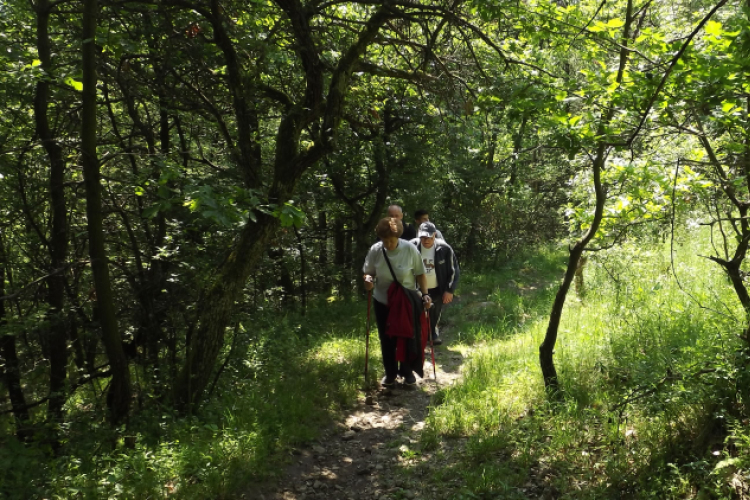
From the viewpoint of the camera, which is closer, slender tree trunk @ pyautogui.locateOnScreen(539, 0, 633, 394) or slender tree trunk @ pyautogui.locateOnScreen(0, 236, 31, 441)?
slender tree trunk @ pyautogui.locateOnScreen(539, 0, 633, 394)

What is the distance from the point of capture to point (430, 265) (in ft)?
23.6

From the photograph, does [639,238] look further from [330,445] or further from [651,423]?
[330,445]

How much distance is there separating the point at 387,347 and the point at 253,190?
3.04 metres

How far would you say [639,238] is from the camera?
29.9 feet

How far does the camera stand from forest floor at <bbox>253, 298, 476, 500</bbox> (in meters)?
3.98

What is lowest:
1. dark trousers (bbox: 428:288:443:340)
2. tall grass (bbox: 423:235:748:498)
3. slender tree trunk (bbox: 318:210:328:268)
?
tall grass (bbox: 423:235:748:498)

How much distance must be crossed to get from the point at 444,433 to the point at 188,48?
4.91 m

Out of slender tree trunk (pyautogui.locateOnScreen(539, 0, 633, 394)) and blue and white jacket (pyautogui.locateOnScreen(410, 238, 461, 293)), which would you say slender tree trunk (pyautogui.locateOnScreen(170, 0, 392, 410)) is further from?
blue and white jacket (pyautogui.locateOnScreen(410, 238, 461, 293))

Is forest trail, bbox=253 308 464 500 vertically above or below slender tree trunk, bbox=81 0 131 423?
below

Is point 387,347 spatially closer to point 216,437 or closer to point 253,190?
point 216,437

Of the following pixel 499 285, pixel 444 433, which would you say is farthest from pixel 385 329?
pixel 499 285

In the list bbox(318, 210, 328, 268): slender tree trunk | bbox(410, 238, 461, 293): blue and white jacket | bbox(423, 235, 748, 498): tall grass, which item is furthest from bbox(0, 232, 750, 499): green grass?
bbox(318, 210, 328, 268): slender tree trunk

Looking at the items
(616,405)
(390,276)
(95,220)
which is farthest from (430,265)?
(95,220)

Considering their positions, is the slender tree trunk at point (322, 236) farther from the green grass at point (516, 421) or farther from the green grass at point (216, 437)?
the green grass at point (216, 437)
